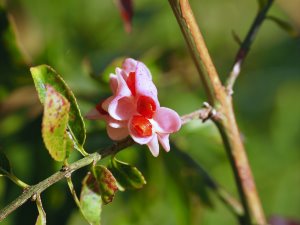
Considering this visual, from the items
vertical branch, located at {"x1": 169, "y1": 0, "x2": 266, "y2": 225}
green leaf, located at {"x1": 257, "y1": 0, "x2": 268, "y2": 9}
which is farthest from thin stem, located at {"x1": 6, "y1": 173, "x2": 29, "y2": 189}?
green leaf, located at {"x1": 257, "y1": 0, "x2": 268, "y2": 9}

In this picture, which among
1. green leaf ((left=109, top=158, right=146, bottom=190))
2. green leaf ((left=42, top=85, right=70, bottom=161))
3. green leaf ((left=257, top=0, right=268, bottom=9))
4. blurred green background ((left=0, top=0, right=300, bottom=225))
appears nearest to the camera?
green leaf ((left=42, top=85, right=70, bottom=161))

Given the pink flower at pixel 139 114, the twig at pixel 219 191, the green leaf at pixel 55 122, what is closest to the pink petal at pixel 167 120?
the pink flower at pixel 139 114

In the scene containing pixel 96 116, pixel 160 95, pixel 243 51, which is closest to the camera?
pixel 96 116

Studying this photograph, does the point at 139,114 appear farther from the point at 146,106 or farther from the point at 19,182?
the point at 19,182

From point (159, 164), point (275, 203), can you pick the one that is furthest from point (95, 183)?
point (275, 203)

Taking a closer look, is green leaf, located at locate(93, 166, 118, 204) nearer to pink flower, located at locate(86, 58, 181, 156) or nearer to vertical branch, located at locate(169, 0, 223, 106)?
pink flower, located at locate(86, 58, 181, 156)

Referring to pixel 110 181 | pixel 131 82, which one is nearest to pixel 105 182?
pixel 110 181

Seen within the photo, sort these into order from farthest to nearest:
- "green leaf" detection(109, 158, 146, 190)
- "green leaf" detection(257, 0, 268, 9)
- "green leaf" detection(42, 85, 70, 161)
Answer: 1. "green leaf" detection(257, 0, 268, 9)
2. "green leaf" detection(109, 158, 146, 190)
3. "green leaf" detection(42, 85, 70, 161)
